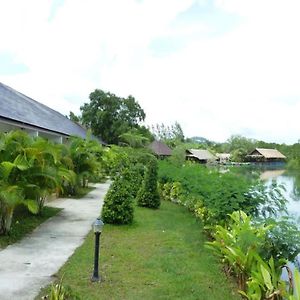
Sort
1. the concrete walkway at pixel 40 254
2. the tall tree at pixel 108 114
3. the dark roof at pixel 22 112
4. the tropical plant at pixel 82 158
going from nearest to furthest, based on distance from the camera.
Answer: the concrete walkway at pixel 40 254 < the dark roof at pixel 22 112 < the tropical plant at pixel 82 158 < the tall tree at pixel 108 114

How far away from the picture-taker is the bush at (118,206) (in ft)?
33.6

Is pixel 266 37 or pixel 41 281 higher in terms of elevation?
pixel 266 37

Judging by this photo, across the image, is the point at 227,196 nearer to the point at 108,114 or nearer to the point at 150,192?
the point at 150,192

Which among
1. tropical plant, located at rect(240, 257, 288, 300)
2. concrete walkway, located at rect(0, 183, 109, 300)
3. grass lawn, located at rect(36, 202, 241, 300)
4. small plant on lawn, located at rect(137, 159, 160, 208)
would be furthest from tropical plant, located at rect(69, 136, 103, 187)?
tropical plant, located at rect(240, 257, 288, 300)

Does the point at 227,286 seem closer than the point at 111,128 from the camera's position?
Yes

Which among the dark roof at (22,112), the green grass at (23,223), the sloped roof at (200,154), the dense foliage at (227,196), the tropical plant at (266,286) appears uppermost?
the dark roof at (22,112)

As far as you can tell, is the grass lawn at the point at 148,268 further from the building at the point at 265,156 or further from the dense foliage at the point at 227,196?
the building at the point at 265,156

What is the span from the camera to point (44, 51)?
63.0ft

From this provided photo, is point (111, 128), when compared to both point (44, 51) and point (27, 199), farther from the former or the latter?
point (27, 199)

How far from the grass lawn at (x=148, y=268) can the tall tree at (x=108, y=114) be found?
121ft

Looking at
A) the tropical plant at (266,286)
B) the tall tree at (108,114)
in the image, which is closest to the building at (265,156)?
the tall tree at (108,114)

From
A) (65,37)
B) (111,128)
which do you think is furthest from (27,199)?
(111,128)

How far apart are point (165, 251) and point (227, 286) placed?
6.41 ft

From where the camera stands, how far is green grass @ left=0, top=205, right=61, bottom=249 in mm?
7962
